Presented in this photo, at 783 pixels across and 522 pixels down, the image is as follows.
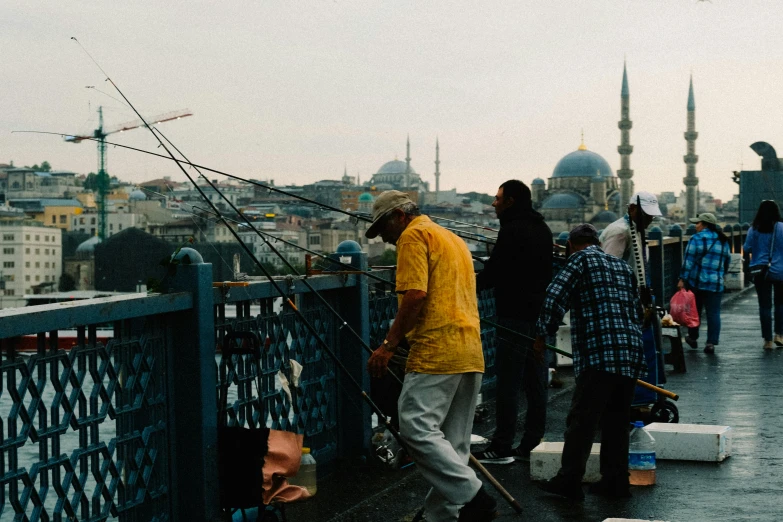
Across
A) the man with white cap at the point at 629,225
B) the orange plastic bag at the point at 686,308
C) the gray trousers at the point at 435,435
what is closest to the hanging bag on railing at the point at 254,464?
Answer: the gray trousers at the point at 435,435

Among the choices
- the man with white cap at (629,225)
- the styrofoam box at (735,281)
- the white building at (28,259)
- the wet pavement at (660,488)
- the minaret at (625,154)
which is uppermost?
the minaret at (625,154)

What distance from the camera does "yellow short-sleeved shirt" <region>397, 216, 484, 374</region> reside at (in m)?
4.72

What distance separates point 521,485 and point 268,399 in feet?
4.60

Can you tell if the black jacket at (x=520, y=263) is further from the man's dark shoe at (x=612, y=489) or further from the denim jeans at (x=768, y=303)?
the denim jeans at (x=768, y=303)

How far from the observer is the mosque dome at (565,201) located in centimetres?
16375

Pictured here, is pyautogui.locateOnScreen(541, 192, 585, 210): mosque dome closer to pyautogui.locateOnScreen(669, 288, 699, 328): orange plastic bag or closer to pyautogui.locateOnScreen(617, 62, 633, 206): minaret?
pyautogui.locateOnScreen(617, 62, 633, 206): minaret

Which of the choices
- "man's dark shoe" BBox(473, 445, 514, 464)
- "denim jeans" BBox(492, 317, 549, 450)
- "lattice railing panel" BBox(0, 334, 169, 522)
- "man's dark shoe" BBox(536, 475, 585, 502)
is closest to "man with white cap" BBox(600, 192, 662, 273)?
"denim jeans" BBox(492, 317, 549, 450)

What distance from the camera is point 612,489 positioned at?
5.76 m

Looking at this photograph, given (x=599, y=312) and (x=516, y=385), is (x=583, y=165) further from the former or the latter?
(x=599, y=312)

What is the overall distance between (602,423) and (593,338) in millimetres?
512

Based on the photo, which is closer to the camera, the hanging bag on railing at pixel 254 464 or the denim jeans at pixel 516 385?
the hanging bag on railing at pixel 254 464

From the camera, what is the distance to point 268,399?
18.4ft

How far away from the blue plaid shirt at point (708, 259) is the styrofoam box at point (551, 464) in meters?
6.36

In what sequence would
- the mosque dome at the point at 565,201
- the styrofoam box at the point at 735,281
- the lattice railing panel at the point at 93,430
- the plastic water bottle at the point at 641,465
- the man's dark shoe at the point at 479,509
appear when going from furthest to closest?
1. the mosque dome at the point at 565,201
2. the styrofoam box at the point at 735,281
3. the plastic water bottle at the point at 641,465
4. the man's dark shoe at the point at 479,509
5. the lattice railing panel at the point at 93,430
